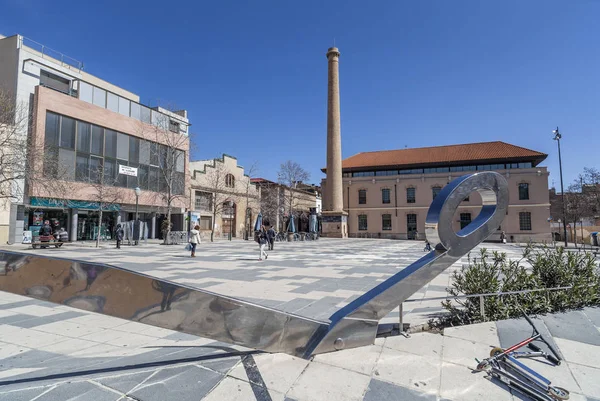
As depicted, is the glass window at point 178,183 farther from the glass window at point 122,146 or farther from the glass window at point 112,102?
the glass window at point 112,102

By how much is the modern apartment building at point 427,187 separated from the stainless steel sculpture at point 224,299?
46.6 meters

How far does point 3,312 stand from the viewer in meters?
6.53

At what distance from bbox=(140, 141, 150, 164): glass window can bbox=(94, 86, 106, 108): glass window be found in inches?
188

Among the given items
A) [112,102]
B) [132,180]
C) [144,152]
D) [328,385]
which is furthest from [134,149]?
[328,385]

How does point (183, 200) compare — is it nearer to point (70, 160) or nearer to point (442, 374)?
point (70, 160)

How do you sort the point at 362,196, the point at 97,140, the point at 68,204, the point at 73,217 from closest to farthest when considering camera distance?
the point at 68,204, the point at 73,217, the point at 97,140, the point at 362,196

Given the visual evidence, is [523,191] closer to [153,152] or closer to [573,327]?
[153,152]

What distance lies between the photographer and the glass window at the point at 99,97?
2992 centimetres

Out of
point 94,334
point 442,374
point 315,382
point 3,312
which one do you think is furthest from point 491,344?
point 3,312

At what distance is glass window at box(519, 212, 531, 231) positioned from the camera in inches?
1809

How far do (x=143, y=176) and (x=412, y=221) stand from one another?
3649 cm

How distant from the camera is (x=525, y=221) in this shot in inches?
1816

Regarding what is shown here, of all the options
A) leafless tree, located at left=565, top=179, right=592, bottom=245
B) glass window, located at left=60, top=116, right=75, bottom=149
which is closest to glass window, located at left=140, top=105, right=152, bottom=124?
glass window, located at left=60, top=116, right=75, bottom=149

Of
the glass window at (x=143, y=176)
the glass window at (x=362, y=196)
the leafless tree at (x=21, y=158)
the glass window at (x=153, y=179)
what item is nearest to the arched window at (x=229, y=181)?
the glass window at (x=153, y=179)
